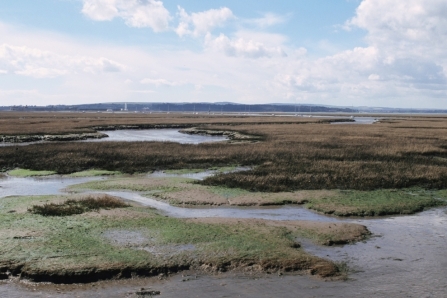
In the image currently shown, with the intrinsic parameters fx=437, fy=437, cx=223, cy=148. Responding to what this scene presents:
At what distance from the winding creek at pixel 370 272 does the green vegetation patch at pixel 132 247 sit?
0.72 meters

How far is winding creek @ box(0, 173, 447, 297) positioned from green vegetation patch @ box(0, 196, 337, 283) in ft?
2.35

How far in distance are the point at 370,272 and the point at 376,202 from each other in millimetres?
9626

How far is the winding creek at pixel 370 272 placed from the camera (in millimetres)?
11438

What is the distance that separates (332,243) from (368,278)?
10.2 feet

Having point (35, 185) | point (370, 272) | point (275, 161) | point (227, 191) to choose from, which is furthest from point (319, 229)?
point (35, 185)

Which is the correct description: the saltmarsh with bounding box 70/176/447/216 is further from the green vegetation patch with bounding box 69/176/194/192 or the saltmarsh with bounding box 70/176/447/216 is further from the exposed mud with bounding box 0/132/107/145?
the exposed mud with bounding box 0/132/107/145

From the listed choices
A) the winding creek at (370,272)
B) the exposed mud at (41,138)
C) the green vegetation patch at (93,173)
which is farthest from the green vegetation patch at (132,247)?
the exposed mud at (41,138)

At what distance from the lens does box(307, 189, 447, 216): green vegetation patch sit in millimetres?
20375

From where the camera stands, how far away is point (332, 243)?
1548 cm

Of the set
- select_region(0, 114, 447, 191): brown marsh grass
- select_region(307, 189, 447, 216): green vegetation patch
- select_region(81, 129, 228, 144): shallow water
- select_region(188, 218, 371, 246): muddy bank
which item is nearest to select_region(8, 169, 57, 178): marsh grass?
select_region(0, 114, 447, 191): brown marsh grass

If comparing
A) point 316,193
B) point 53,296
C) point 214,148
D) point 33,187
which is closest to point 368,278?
point 53,296

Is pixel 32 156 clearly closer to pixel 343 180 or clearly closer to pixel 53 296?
pixel 343 180

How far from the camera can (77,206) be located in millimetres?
19688

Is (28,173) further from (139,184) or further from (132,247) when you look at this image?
(132,247)
